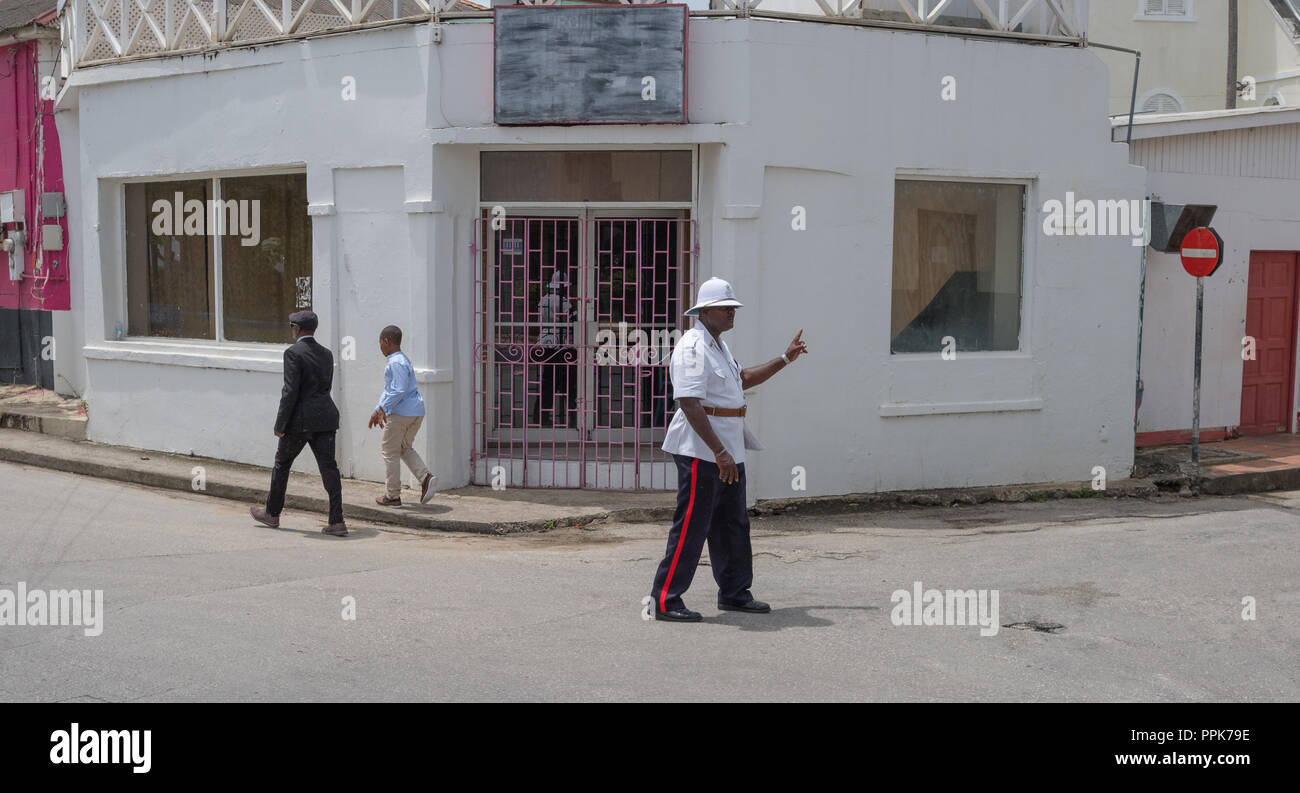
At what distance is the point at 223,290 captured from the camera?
13305 millimetres

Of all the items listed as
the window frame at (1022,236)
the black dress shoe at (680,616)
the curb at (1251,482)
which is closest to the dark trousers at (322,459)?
the black dress shoe at (680,616)

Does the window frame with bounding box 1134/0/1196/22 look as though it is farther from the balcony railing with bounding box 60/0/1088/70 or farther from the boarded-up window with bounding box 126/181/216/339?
the boarded-up window with bounding box 126/181/216/339

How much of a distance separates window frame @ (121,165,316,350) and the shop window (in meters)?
0.02

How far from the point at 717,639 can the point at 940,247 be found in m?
6.41

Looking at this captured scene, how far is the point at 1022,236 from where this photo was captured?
39.7ft

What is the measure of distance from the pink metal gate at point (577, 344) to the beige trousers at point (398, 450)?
101cm

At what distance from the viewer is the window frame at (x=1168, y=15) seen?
26.8 metres

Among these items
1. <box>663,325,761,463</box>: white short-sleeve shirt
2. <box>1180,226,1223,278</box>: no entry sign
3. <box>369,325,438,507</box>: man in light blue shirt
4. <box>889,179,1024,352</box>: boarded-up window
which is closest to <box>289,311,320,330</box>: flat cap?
<box>369,325,438,507</box>: man in light blue shirt

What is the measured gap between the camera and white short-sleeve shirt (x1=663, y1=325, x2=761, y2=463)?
694cm

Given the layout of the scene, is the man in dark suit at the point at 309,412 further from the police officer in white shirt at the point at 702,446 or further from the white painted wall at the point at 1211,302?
the white painted wall at the point at 1211,302

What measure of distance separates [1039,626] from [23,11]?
1619 cm

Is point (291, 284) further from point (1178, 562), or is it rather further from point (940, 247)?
point (1178, 562)

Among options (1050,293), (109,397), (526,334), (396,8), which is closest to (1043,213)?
(1050,293)

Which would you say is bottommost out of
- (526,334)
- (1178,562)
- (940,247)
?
(1178,562)
